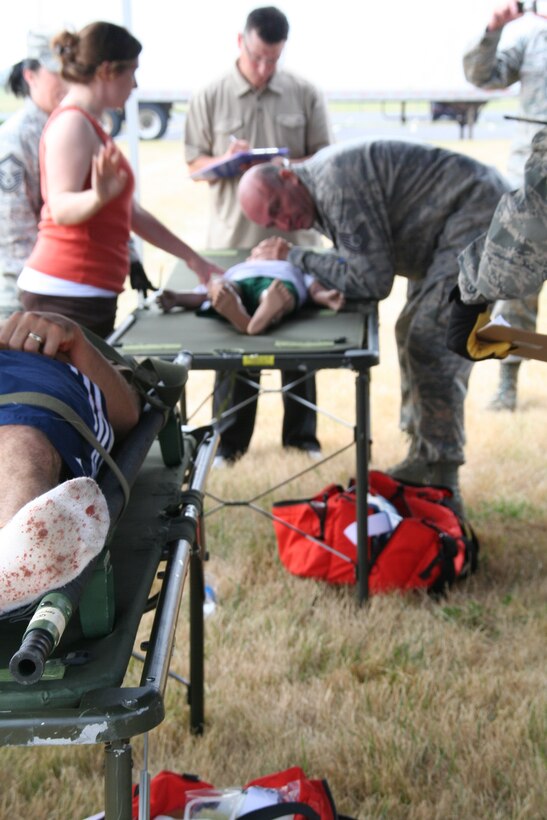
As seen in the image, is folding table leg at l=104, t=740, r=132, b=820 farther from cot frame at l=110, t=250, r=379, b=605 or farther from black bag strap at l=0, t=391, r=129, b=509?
cot frame at l=110, t=250, r=379, b=605

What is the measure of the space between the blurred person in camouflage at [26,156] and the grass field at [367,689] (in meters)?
A: 1.32

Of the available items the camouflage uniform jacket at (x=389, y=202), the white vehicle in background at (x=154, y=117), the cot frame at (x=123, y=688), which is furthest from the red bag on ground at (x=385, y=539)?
the white vehicle in background at (x=154, y=117)

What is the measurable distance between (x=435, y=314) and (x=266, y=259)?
723 millimetres

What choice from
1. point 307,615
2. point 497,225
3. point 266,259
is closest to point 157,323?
point 266,259

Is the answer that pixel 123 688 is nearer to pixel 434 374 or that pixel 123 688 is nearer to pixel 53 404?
pixel 53 404

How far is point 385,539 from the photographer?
3406 millimetres

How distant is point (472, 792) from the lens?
2.23m

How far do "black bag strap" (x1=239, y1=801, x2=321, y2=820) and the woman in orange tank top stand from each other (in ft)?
5.92

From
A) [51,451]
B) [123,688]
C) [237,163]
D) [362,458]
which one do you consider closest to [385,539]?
[362,458]

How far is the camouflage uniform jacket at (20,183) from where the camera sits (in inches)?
138

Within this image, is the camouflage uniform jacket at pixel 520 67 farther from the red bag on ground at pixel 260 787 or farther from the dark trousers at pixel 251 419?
the red bag on ground at pixel 260 787

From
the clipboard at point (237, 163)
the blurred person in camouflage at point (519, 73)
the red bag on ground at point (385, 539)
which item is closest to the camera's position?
the red bag on ground at point (385, 539)

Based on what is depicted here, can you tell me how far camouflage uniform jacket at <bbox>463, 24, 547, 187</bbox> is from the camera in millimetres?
4745

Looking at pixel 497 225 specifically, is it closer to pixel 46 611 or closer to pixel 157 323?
pixel 46 611
